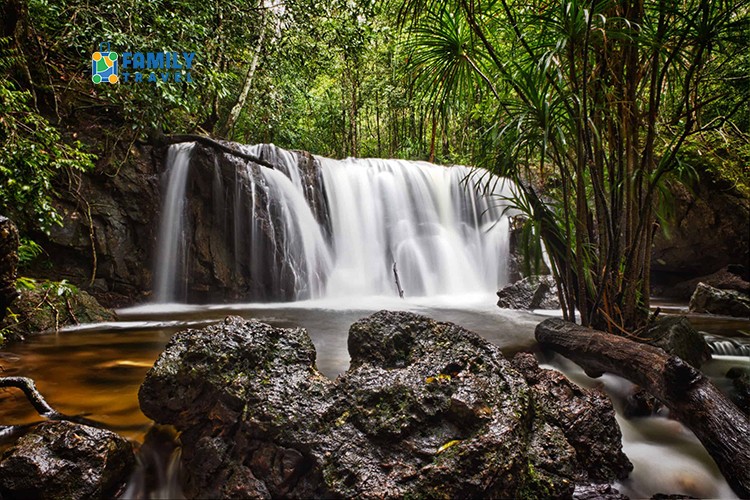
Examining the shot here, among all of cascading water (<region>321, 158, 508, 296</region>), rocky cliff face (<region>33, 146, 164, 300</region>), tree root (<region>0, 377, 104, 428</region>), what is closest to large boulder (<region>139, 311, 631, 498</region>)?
tree root (<region>0, 377, 104, 428</region>)

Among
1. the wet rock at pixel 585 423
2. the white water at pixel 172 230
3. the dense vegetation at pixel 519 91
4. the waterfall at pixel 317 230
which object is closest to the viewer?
the wet rock at pixel 585 423

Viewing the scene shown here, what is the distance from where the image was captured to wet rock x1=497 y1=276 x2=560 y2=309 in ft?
19.9

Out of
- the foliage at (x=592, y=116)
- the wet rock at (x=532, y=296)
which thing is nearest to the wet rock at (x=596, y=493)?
the foliage at (x=592, y=116)

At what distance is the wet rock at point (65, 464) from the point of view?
4.89ft

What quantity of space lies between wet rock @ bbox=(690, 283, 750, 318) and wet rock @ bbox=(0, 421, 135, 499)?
7276mm

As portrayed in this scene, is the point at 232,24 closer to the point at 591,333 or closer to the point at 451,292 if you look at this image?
the point at 451,292

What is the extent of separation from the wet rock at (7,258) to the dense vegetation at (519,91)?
2.05m

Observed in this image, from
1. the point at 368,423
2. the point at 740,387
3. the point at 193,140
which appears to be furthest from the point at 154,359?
the point at 193,140

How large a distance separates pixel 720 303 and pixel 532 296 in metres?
2.61

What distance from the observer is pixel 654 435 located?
2389 millimetres

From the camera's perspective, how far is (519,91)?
2.85m

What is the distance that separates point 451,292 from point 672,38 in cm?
588

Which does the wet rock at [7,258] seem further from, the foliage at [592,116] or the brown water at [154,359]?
the foliage at [592,116]

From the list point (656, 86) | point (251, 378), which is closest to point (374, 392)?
point (251, 378)
